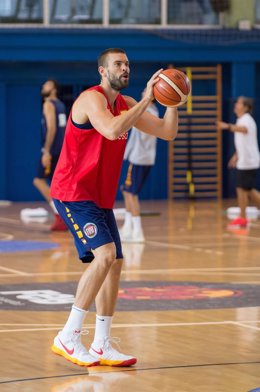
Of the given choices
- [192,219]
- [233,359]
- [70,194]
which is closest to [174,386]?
[233,359]

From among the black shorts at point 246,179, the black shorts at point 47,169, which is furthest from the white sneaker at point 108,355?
the black shorts at point 246,179

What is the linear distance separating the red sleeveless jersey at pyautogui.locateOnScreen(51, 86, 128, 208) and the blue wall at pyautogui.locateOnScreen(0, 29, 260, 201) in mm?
16517

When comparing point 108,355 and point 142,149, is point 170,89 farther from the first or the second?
point 142,149

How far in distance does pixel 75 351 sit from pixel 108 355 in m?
0.22

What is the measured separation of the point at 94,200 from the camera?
790 centimetres

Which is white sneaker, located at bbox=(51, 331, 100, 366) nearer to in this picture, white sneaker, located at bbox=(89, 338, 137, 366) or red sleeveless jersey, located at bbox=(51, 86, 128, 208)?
white sneaker, located at bbox=(89, 338, 137, 366)

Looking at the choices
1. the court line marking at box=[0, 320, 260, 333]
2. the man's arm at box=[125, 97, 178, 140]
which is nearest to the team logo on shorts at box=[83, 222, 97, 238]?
the man's arm at box=[125, 97, 178, 140]

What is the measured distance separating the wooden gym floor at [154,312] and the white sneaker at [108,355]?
64mm

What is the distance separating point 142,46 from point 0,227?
715 cm

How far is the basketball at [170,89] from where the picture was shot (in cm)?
772

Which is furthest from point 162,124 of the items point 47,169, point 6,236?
point 47,169

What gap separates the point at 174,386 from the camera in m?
7.12

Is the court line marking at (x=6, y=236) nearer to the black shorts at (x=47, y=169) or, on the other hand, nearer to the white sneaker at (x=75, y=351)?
the black shorts at (x=47, y=169)

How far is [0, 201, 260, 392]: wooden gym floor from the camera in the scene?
739 centimetres
